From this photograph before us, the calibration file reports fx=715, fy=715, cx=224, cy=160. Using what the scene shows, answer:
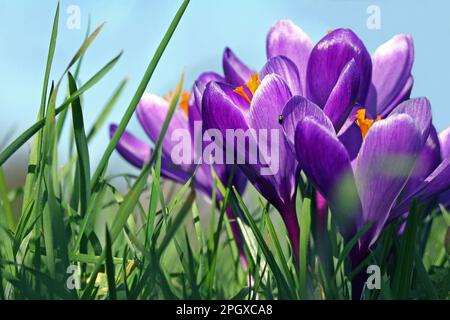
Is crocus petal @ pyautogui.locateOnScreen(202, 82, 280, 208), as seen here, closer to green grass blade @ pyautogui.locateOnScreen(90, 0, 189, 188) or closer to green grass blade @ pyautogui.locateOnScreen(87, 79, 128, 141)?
green grass blade @ pyautogui.locateOnScreen(90, 0, 189, 188)

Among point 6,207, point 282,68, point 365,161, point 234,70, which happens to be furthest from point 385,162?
point 6,207

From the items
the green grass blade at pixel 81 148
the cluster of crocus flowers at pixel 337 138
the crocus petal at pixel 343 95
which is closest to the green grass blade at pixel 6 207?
the green grass blade at pixel 81 148

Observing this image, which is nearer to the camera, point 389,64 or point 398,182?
point 398,182

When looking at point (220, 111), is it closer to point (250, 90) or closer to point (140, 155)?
point (250, 90)

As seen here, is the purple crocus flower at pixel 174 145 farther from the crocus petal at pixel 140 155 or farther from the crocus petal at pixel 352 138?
the crocus petal at pixel 352 138

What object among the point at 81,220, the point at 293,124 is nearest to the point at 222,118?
the point at 293,124

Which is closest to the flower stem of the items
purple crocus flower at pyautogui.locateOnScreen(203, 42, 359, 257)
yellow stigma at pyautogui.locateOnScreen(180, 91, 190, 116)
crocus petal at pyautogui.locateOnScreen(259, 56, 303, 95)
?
purple crocus flower at pyautogui.locateOnScreen(203, 42, 359, 257)
